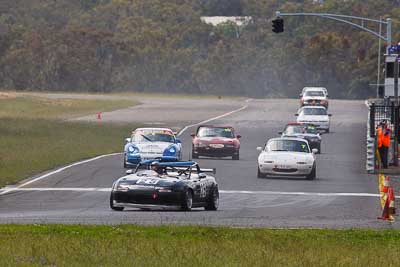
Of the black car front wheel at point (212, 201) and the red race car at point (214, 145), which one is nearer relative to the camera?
the black car front wheel at point (212, 201)

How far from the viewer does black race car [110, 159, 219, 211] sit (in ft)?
75.4

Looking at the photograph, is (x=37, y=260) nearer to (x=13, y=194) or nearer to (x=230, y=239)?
(x=230, y=239)

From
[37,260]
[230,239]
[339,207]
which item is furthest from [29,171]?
[37,260]

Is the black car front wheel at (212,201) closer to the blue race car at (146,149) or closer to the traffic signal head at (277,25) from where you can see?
the blue race car at (146,149)

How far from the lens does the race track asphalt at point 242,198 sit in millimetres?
21011

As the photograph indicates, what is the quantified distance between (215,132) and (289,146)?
9.46 metres

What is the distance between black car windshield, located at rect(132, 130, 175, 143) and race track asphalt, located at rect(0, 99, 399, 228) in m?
1.24

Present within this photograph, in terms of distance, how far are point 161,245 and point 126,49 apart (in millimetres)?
136174

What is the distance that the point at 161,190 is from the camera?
75.4 feet

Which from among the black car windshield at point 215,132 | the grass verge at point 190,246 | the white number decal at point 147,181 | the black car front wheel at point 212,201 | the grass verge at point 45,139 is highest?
the grass verge at point 190,246

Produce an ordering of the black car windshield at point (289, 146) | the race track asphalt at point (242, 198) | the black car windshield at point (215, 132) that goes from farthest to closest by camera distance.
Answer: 1. the black car windshield at point (215, 132)
2. the black car windshield at point (289, 146)
3. the race track asphalt at point (242, 198)

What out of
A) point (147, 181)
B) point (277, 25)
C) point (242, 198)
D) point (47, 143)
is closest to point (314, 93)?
point (277, 25)

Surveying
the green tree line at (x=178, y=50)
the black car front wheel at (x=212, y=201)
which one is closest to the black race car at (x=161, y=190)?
the black car front wheel at (x=212, y=201)

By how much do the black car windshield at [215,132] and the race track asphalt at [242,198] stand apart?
1.10 meters
